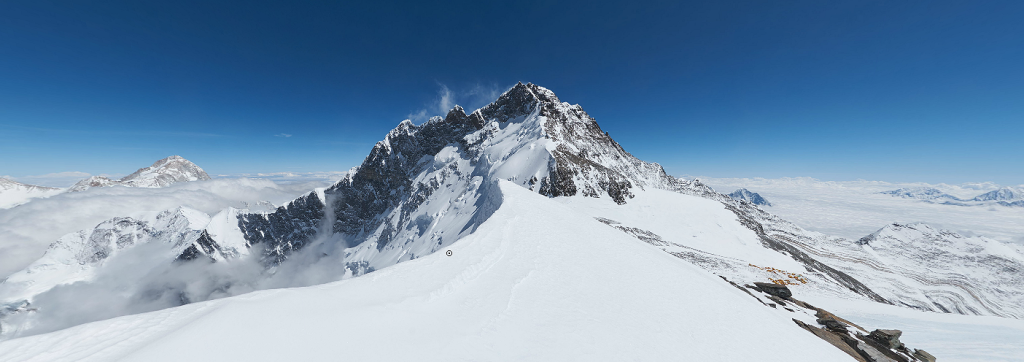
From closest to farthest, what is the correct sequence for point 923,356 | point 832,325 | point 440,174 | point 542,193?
point 923,356 < point 832,325 < point 542,193 < point 440,174

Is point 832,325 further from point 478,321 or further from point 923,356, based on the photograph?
point 478,321

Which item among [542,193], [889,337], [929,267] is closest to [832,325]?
[889,337]

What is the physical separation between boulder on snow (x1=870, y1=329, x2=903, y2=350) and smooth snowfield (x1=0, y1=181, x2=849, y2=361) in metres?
5.88

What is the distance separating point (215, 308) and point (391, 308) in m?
3.64

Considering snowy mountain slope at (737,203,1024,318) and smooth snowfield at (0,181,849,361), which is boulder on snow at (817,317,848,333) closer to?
smooth snowfield at (0,181,849,361)

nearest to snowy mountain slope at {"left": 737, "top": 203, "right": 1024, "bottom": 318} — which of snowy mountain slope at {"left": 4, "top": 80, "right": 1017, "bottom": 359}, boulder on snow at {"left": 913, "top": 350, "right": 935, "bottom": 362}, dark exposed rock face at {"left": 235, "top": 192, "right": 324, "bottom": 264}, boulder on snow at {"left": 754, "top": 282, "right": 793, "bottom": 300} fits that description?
snowy mountain slope at {"left": 4, "top": 80, "right": 1017, "bottom": 359}

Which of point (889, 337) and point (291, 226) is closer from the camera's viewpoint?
point (889, 337)

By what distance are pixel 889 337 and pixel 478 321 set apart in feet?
66.2

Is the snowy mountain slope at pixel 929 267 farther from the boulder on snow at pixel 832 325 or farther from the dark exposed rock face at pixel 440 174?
the boulder on snow at pixel 832 325

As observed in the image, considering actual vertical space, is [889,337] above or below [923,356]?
above

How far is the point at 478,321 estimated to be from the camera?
809 centimetres

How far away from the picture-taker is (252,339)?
607cm

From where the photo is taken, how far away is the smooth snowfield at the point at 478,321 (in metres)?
5.84

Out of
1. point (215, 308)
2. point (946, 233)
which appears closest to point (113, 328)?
point (215, 308)
